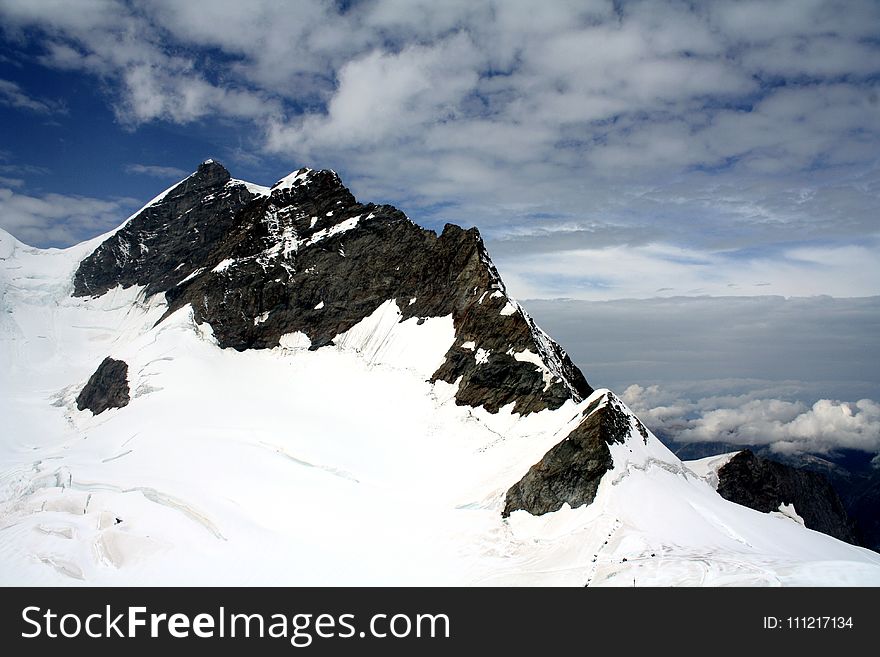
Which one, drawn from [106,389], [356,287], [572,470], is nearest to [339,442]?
[572,470]

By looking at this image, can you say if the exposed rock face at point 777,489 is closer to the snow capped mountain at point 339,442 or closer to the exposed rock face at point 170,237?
the snow capped mountain at point 339,442

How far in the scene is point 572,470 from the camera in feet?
112

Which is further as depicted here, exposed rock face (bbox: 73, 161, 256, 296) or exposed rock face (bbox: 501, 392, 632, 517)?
exposed rock face (bbox: 73, 161, 256, 296)

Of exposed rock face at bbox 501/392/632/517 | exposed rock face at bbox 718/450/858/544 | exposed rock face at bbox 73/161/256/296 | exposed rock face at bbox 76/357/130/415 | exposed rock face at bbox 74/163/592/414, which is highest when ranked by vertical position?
exposed rock face at bbox 73/161/256/296

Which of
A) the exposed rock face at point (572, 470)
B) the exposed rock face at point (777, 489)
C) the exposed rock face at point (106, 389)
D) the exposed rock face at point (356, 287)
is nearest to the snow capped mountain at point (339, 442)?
the exposed rock face at point (572, 470)

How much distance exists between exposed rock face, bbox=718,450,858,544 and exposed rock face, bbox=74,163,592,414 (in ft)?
61.8

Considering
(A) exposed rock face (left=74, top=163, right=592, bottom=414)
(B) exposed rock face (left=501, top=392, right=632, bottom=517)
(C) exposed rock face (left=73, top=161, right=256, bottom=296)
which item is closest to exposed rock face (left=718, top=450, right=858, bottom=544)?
(A) exposed rock face (left=74, top=163, right=592, bottom=414)

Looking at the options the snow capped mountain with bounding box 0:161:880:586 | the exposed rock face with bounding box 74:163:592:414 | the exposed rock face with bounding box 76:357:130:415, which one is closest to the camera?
the snow capped mountain with bounding box 0:161:880:586

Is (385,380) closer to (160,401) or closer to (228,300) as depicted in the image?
(160,401)

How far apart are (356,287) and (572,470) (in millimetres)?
41073

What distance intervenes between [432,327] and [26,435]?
127 feet

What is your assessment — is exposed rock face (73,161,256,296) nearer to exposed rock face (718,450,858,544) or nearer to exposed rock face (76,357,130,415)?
exposed rock face (76,357,130,415)

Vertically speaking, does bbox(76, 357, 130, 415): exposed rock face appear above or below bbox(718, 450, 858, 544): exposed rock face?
above

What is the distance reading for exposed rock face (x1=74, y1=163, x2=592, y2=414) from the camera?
170 ft
